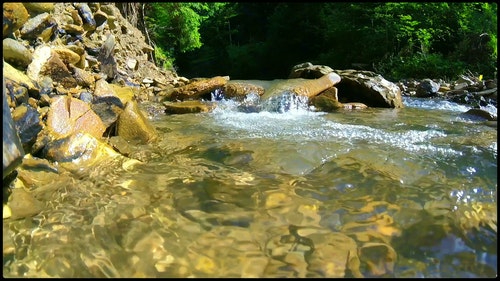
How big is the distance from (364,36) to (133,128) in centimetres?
1457

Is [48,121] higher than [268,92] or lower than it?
higher

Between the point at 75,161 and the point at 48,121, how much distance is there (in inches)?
29.7

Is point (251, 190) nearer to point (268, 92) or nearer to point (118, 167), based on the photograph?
point (118, 167)

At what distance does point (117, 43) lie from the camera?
958 cm

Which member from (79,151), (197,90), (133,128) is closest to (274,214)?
(79,151)

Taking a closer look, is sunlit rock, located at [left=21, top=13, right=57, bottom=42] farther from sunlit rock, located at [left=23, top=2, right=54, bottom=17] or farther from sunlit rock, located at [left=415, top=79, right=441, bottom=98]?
sunlit rock, located at [left=415, top=79, right=441, bottom=98]

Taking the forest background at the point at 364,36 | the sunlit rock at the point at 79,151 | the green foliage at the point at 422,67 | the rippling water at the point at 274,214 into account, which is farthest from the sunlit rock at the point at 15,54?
the green foliage at the point at 422,67

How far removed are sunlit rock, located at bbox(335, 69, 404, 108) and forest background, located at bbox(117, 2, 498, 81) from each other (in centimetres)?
560

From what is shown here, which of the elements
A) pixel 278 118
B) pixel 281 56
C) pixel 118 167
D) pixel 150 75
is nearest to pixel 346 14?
pixel 281 56

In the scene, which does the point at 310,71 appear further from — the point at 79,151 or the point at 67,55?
the point at 79,151

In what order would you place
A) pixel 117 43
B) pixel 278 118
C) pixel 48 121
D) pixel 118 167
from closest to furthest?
pixel 118 167
pixel 48 121
pixel 278 118
pixel 117 43

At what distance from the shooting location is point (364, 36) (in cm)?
1689

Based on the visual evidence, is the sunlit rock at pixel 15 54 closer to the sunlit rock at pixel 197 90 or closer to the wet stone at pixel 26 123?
the wet stone at pixel 26 123

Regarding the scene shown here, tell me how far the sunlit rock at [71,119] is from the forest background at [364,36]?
27.7ft
